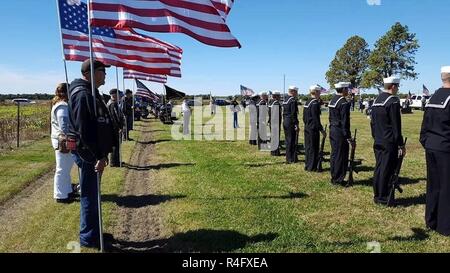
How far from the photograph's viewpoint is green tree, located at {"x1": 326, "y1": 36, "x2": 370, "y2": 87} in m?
73.5

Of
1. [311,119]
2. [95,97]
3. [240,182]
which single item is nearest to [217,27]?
[95,97]

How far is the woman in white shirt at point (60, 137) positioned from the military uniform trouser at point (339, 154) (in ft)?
17.3

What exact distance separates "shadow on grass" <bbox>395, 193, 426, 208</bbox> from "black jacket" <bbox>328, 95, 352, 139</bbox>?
1683 millimetres

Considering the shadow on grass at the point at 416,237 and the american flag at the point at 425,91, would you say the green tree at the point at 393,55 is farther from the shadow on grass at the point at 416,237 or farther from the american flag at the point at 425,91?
the shadow on grass at the point at 416,237

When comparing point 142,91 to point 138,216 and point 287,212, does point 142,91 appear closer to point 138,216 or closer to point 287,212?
point 138,216

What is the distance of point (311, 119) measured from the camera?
437 inches

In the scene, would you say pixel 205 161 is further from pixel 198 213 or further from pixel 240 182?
pixel 198 213

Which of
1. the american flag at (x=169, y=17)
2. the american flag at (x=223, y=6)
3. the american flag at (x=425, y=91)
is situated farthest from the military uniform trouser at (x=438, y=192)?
the american flag at (x=425, y=91)

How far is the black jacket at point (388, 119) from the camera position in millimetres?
7410

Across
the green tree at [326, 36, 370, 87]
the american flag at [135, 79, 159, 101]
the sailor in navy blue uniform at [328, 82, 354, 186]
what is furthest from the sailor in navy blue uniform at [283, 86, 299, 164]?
the green tree at [326, 36, 370, 87]

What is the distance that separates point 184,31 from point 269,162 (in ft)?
24.0

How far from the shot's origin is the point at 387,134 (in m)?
7.51

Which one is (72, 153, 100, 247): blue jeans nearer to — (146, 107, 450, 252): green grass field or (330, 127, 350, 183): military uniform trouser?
(146, 107, 450, 252): green grass field

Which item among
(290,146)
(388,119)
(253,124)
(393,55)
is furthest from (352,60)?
(388,119)
